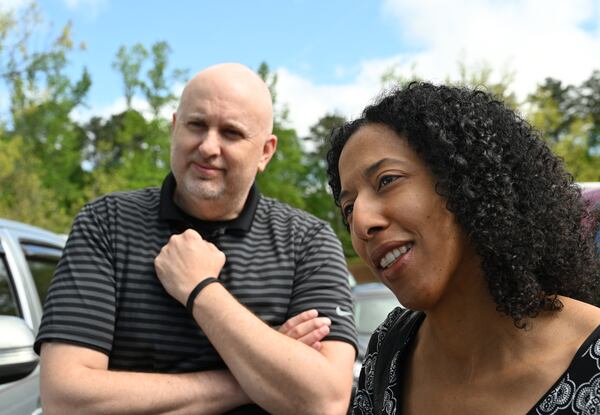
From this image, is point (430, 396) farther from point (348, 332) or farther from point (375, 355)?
point (348, 332)

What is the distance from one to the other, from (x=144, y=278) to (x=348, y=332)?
29.6 inches

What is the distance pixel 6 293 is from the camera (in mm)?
3463

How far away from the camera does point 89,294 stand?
2404mm

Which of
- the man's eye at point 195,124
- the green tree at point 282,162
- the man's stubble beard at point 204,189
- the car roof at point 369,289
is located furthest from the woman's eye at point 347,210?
the green tree at point 282,162

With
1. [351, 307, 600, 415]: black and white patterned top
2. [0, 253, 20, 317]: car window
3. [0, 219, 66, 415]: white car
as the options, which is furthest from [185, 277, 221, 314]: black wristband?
[0, 253, 20, 317]: car window

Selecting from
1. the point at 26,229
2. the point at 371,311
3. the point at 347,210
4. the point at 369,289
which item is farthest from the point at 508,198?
the point at 369,289

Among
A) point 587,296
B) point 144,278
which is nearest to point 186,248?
point 144,278

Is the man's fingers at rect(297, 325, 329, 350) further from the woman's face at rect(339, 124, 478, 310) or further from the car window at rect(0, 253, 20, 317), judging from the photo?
the car window at rect(0, 253, 20, 317)

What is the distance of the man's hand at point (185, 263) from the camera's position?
2402 millimetres

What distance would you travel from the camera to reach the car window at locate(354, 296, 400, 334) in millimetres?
9117

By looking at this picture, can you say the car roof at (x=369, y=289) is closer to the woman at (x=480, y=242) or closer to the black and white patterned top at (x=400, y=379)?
the black and white patterned top at (x=400, y=379)

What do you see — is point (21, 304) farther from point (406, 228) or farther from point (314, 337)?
point (406, 228)

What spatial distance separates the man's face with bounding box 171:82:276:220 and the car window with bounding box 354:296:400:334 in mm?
6587

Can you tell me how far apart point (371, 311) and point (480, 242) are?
7842 millimetres
